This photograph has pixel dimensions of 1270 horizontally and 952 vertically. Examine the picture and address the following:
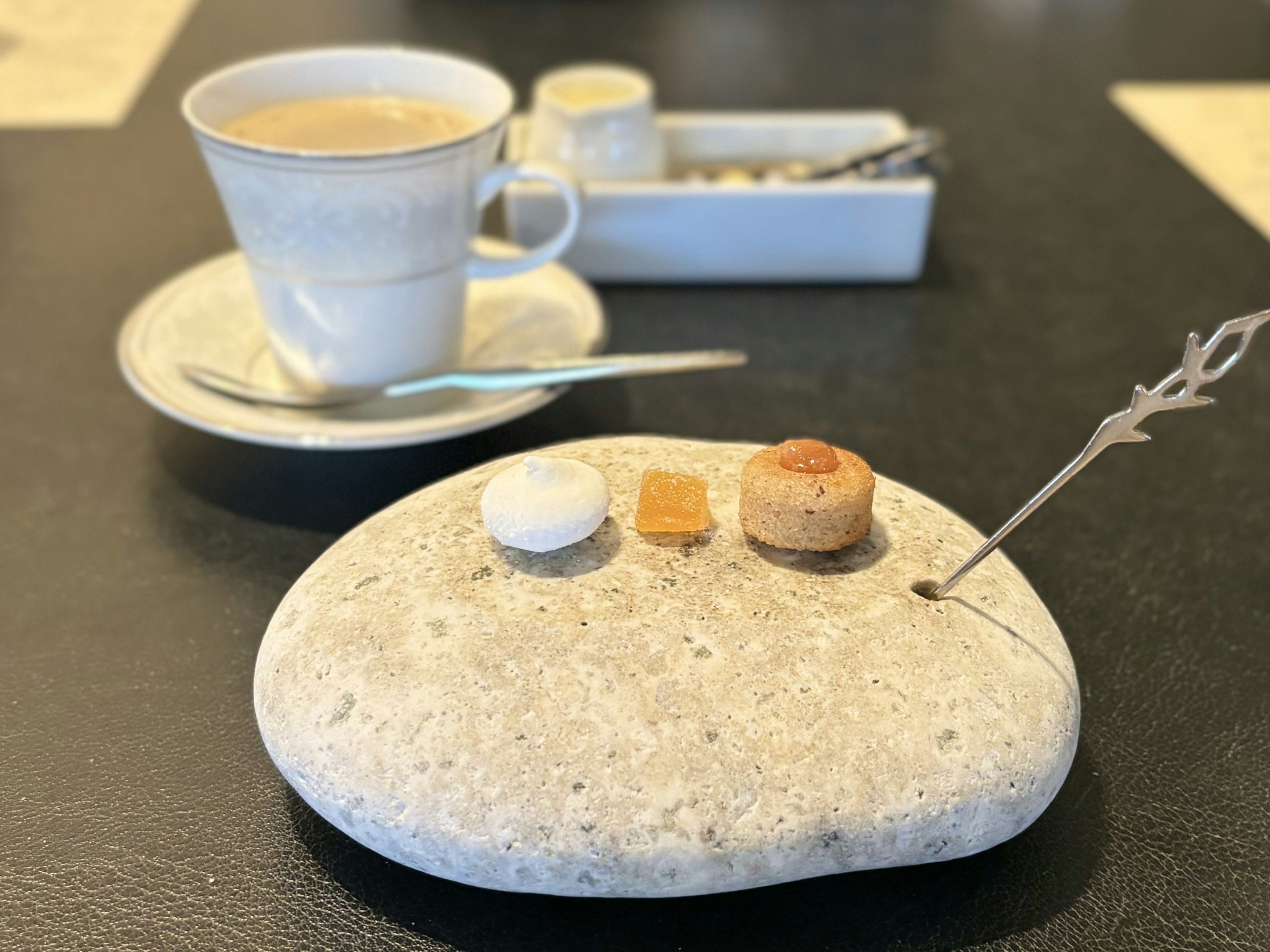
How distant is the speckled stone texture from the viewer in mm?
407

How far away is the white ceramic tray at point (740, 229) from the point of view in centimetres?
88

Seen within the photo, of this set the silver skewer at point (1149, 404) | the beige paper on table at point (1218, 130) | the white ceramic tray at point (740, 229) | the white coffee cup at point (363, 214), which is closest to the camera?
the silver skewer at point (1149, 404)

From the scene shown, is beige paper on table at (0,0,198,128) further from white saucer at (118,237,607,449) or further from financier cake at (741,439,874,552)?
financier cake at (741,439,874,552)

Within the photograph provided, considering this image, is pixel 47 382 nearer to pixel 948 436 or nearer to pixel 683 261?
pixel 683 261

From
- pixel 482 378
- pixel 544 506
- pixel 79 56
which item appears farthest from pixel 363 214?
pixel 79 56

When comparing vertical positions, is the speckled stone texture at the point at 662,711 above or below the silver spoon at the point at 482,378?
above

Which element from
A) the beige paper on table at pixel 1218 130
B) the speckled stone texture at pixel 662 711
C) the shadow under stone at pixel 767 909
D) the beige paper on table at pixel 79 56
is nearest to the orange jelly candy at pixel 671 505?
the speckled stone texture at pixel 662 711

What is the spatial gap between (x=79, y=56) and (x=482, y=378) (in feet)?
3.46

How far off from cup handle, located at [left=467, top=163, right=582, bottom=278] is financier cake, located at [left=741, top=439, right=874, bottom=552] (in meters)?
0.31

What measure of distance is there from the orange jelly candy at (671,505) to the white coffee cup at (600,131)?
1.64ft

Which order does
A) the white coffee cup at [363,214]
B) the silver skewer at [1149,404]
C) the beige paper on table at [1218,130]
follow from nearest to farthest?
the silver skewer at [1149,404] → the white coffee cup at [363,214] → the beige paper on table at [1218,130]

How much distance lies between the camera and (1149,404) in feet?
1.42

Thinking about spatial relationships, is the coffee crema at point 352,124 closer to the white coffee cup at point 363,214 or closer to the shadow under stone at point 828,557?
the white coffee cup at point 363,214

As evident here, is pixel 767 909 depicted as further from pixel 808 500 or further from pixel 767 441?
pixel 767 441
